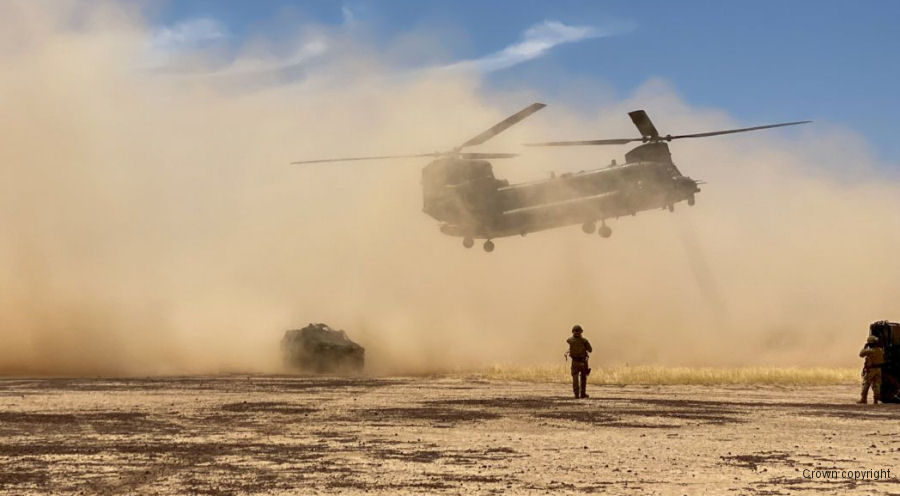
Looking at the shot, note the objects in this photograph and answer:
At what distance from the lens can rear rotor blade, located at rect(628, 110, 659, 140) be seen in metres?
36.6

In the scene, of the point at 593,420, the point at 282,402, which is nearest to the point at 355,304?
the point at 282,402

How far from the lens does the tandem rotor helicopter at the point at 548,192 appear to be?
36.7 metres

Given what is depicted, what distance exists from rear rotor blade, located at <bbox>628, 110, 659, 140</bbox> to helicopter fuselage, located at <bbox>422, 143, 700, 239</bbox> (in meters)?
0.41

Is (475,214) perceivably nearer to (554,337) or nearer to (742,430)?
(742,430)

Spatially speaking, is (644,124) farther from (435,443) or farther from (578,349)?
(435,443)

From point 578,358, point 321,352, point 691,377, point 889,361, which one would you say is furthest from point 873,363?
point 321,352

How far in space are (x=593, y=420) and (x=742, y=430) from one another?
3.03m

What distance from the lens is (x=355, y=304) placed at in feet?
209

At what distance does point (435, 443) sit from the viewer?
1539 centimetres

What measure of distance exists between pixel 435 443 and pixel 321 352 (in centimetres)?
2841

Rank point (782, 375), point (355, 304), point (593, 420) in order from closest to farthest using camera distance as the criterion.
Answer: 1. point (593, 420)
2. point (782, 375)
3. point (355, 304)

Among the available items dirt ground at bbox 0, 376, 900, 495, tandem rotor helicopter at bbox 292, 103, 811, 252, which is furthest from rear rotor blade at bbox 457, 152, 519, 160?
dirt ground at bbox 0, 376, 900, 495

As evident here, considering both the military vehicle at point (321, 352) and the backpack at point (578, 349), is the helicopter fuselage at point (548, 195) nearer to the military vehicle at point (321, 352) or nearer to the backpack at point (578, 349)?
the military vehicle at point (321, 352)

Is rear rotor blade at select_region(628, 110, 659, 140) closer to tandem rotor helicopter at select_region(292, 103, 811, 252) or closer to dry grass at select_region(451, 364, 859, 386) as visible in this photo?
tandem rotor helicopter at select_region(292, 103, 811, 252)
